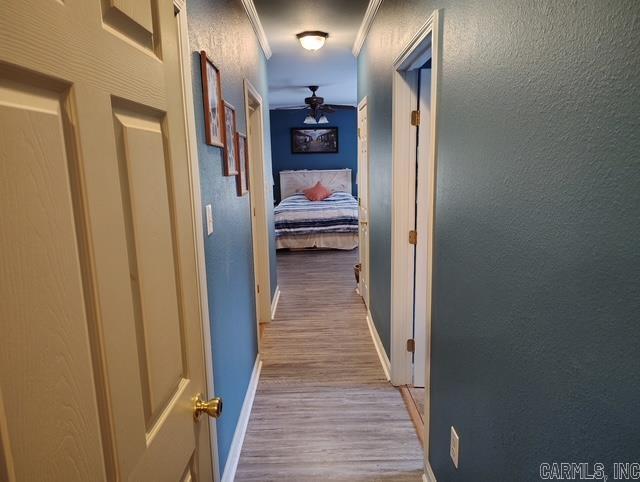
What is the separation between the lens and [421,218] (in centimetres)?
252

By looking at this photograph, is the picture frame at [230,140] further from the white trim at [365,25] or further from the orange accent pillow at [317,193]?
the orange accent pillow at [317,193]

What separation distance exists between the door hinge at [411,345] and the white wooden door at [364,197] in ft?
4.45

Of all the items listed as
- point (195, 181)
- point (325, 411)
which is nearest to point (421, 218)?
point (325, 411)

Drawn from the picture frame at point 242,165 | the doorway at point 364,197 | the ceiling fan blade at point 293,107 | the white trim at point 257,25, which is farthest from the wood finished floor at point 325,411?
the ceiling fan blade at point 293,107

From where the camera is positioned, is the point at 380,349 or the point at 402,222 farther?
the point at 380,349

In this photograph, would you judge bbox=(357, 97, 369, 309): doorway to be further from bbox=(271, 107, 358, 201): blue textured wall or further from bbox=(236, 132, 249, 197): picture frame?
bbox=(271, 107, 358, 201): blue textured wall

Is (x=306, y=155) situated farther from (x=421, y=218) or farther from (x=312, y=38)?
(x=421, y=218)

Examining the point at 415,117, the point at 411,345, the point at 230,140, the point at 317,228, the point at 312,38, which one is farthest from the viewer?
the point at 317,228

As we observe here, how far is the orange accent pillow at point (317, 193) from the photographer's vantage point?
27.8ft

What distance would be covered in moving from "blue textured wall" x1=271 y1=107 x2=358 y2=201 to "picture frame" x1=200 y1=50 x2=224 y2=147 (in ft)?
23.9

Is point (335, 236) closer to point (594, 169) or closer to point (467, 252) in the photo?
point (467, 252)

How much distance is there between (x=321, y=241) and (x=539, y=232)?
239 inches

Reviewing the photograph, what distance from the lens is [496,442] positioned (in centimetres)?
114

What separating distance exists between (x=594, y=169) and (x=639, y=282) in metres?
0.21
